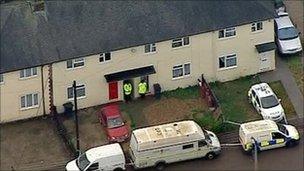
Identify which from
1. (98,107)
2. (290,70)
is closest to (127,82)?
(98,107)

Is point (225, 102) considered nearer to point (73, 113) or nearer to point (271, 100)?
point (271, 100)

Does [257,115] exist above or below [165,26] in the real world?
below

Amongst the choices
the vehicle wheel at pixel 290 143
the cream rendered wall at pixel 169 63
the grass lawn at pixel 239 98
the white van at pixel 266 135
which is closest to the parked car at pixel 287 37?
the cream rendered wall at pixel 169 63

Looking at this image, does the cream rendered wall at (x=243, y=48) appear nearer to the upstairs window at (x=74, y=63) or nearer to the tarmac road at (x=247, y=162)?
the tarmac road at (x=247, y=162)

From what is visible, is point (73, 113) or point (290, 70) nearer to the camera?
point (73, 113)

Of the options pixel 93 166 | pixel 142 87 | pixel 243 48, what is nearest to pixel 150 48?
pixel 142 87
